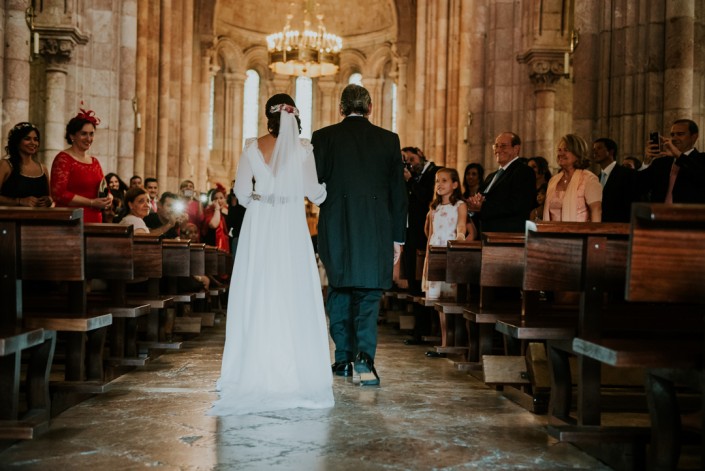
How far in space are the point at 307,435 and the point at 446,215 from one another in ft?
15.7

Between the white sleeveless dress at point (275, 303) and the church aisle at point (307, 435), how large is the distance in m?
0.22

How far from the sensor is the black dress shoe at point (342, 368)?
6832 mm

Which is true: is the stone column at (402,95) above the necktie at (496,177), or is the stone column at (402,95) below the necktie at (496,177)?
above

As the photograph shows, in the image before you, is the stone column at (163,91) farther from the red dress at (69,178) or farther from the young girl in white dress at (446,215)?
the red dress at (69,178)

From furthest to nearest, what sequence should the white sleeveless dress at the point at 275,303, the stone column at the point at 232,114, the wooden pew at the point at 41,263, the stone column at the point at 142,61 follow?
the stone column at the point at 232,114, the stone column at the point at 142,61, the white sleeveless dress at the point at 275,303, the wooden pew at the point at 41,263

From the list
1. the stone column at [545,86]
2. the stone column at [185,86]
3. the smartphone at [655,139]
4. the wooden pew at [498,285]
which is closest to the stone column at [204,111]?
the stone column at [185,86]

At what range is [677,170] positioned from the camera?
7160mm

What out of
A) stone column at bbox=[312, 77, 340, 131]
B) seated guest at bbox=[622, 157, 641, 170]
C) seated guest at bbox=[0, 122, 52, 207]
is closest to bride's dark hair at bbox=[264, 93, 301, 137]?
seated guest at bbox=[0, 122, 52, 207]

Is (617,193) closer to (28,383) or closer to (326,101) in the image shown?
(28,383)

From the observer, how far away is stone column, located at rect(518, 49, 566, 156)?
569 inches

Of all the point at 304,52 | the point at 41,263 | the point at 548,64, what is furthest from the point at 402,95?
the point at 41,263

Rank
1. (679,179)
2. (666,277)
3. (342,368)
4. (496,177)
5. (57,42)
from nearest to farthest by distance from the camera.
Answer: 1. (666,277)
2. (342,368)
3. (679,179)
4. (496,177)
5. (57,42)

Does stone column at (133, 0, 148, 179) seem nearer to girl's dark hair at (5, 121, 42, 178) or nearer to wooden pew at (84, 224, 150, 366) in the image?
girl's dark hair at (5, 121, 42, 178)

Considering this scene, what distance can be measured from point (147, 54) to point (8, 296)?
15049 mm
